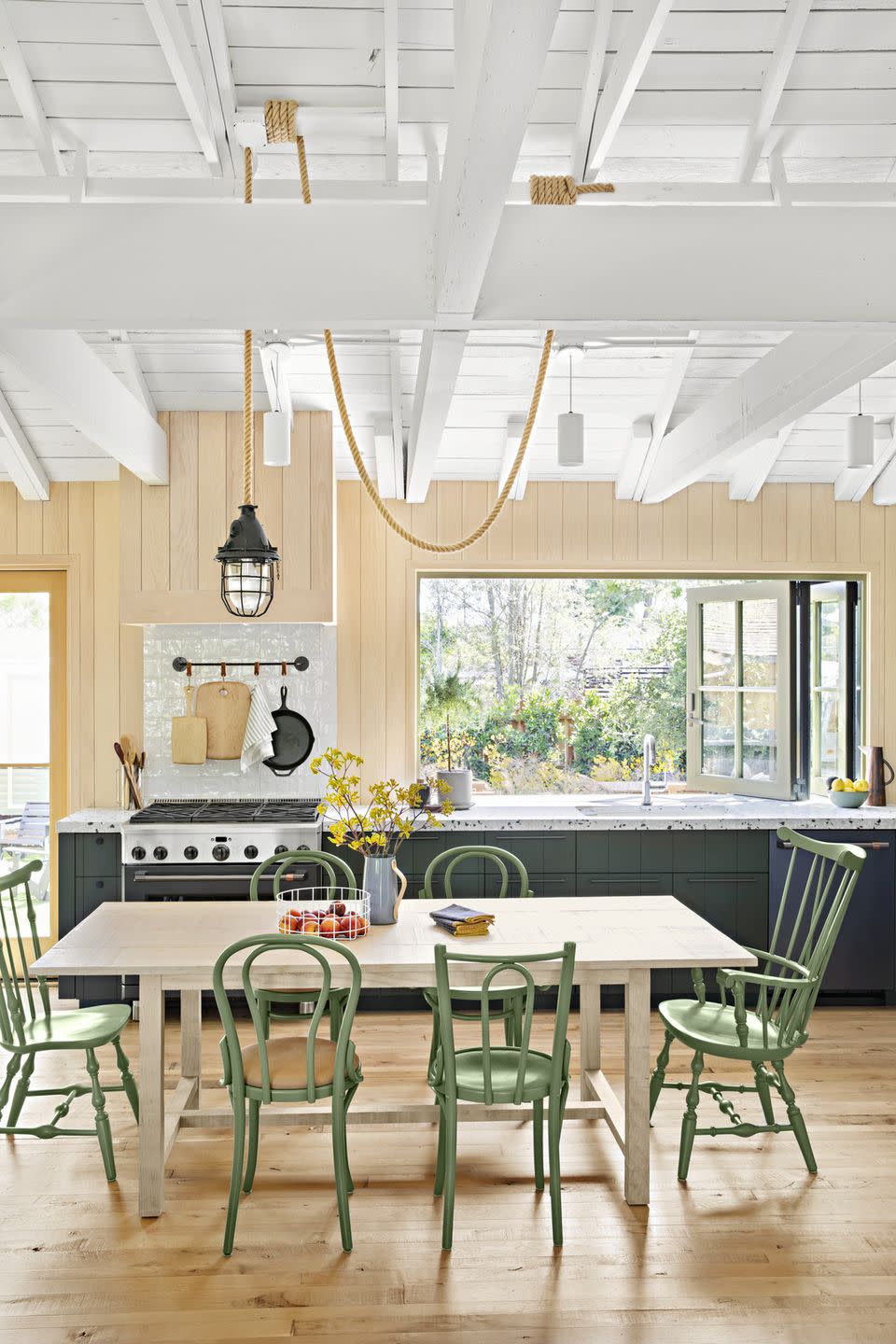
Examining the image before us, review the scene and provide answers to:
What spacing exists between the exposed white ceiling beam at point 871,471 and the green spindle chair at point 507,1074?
10.8 feet

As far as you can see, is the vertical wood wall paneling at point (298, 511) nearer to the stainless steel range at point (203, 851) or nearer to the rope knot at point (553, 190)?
the stainless steel range at point (203, 851)

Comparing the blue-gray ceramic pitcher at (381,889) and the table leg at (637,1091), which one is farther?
the blue-gray ceramic pitcher at (381,889)

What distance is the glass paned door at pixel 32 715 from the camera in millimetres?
5465

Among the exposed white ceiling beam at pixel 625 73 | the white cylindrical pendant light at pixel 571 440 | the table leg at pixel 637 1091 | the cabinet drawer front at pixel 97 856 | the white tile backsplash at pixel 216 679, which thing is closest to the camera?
the exposed white ceiling beam at pixel 625 73

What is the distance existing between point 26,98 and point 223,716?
2.86 m

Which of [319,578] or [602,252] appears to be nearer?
[602,252]

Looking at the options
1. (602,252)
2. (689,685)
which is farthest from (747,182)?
(689,685)

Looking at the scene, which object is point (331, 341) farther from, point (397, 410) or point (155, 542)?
point (155, 542)

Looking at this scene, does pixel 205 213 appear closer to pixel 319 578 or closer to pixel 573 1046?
pixel 319 578

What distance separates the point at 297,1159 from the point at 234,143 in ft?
10.3

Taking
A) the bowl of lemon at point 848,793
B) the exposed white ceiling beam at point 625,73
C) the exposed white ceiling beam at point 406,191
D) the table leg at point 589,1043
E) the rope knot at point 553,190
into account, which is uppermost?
the exposed white ceiling beam at point 625,73

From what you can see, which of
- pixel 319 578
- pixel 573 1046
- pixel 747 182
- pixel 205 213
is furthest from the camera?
pixel 319 578

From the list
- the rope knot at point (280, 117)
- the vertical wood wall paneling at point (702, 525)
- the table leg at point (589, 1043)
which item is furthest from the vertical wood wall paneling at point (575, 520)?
the rope knot at point (280, 117)

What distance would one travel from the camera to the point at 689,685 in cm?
583
